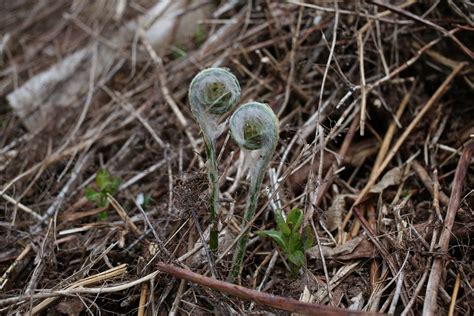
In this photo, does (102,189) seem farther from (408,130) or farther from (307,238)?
(408,130)

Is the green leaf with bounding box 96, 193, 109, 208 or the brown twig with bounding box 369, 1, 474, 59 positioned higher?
the brown twig with bounding box 369, 1, 474, 59

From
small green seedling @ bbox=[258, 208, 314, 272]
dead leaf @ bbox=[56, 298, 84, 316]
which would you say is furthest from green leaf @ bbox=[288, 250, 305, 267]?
dead leaf @ bbox=[56, 298, 84, 316]

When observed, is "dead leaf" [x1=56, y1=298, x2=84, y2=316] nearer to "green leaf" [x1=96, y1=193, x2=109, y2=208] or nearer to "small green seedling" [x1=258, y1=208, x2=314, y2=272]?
"green leaf" [x1=96, y1=193, x2=109, y2=208]

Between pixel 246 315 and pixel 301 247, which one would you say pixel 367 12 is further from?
pixel 246 315

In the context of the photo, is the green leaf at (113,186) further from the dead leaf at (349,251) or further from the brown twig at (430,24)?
the brown twig at (430,24)

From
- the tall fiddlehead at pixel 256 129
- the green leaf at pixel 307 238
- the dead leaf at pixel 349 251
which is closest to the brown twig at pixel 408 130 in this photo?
the dead leaf at pixel 349 251

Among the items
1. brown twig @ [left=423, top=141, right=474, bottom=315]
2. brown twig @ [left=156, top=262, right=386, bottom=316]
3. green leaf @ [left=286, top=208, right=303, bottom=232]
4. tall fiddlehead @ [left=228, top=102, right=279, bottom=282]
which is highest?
tall fiddlehead @ [left=228, top=102, right=279, bottom=282]

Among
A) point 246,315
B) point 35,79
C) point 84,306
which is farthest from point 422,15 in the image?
point 35,79
